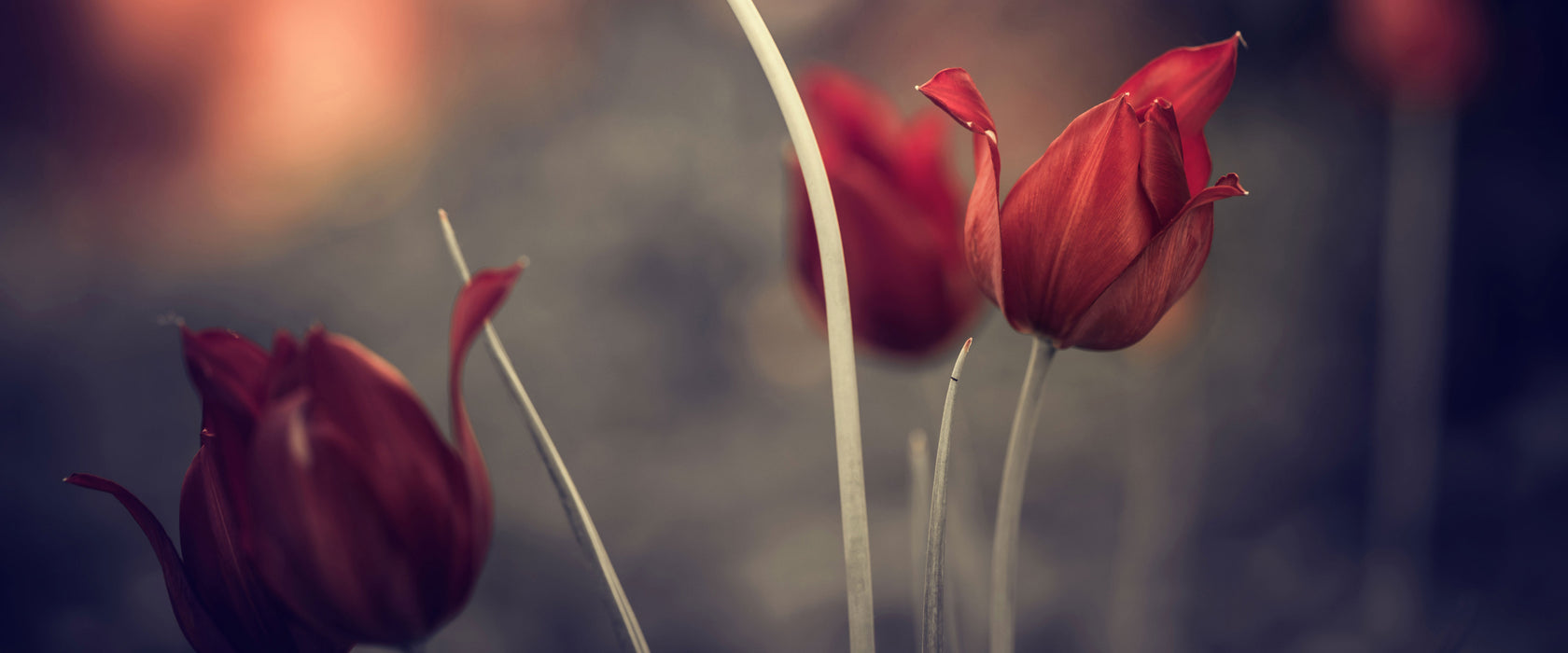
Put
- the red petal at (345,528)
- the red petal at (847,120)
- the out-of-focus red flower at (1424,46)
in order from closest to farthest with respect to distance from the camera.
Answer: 1. the red petal at (345,528)
2. the red petal at (847,120)
3. the out-of-focus red flower at (1424,46)

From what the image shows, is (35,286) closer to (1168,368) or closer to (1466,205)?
(1168,368)

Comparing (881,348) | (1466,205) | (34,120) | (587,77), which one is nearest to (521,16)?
(587,77)

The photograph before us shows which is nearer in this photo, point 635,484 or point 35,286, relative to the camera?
point 35,286

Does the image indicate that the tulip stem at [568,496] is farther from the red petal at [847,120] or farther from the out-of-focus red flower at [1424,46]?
the out-of-focus red flower at [1424,46]

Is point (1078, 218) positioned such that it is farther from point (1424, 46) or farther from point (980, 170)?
point (1424, 46)

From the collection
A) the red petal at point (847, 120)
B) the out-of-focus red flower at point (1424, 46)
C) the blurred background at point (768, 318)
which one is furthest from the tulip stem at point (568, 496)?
the out-of-focus red flower at point (1424, 46)

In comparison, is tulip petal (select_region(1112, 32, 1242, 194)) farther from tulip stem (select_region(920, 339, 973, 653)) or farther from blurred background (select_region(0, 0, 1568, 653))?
blurred background (select_region(0, 0, 1568, 653))

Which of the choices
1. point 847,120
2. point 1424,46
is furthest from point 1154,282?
point 1424,46
